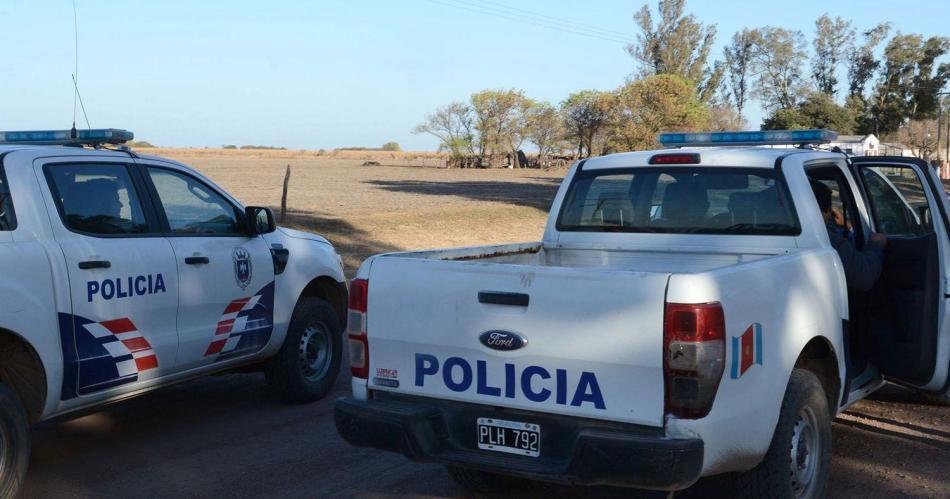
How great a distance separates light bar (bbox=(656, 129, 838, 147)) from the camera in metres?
6.73

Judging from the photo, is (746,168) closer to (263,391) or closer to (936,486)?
(936,486)

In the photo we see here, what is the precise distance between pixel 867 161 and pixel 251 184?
36.0 m

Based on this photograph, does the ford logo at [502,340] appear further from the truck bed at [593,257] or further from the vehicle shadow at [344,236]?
the vehicle shadow at [344,236]

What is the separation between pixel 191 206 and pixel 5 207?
158 centimetres

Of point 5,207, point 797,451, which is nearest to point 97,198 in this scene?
point 5,207

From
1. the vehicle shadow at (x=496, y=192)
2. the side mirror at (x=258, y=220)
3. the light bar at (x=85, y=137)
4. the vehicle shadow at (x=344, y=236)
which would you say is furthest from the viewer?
the vehicle shadow at (x=496, y=192)

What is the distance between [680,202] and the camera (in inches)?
242

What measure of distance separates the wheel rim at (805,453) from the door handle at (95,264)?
151 inches

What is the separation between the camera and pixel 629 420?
417cm

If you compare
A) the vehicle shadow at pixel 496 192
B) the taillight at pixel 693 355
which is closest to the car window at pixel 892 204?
the taillight at pixel 693 355

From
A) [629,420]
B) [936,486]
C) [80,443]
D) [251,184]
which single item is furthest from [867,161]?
[251,184]

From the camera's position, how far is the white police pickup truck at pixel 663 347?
408 centimetres

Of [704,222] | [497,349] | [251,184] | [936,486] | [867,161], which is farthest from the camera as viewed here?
[251,184]

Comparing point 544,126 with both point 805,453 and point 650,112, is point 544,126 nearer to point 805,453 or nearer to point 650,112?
point 650,112
